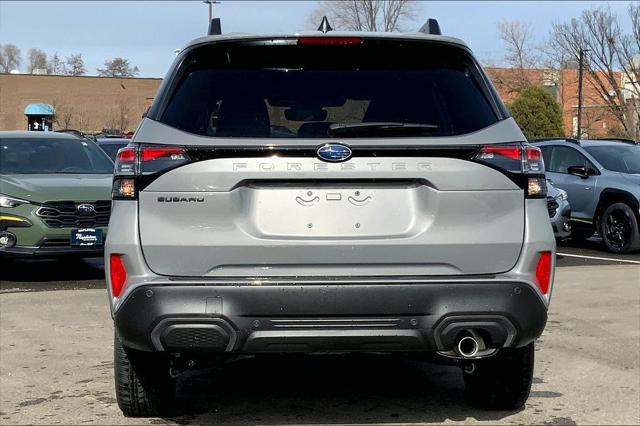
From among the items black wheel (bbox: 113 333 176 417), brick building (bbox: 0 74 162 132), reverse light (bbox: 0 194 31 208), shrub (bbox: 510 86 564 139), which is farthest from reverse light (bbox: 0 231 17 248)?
brick building (bbox: 0 74 162 132)

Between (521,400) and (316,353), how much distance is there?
137 cm

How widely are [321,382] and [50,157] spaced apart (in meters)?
6.79

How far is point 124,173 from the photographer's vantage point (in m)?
3.80

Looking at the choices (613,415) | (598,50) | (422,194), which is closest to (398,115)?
(422,194)

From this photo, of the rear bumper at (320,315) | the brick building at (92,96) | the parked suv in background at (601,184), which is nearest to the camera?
the rear bumper at (320,315)

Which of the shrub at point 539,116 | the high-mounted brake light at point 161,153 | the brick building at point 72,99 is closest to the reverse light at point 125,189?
the high-mounted brake light at point 161,153

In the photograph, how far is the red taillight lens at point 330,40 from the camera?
3.96 metres

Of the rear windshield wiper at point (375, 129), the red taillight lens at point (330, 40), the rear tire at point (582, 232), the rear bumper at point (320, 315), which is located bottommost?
the rear tire at point (582, 232)

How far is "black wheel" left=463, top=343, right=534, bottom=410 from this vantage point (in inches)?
172

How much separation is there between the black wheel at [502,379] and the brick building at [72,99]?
56.7m

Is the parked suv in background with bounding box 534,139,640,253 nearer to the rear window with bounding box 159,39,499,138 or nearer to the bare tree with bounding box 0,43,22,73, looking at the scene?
the rear window with bounding box 159,39,499,138

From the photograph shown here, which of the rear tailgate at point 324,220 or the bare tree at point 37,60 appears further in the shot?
the bare tree at point 37,60

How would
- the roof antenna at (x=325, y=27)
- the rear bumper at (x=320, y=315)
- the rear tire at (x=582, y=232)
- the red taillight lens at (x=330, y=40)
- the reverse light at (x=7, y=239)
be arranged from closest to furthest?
the rear bumper at (x=320, y=315)
the red taillight lens at (x=330, y=40)
the roof antenna at (x=325, y=27)
the reverse light at (x=7, y=239)
the rear tire at (x=582, y=232)

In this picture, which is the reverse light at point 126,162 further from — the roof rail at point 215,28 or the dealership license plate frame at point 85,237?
the dealership license plate frame at point 85,237
